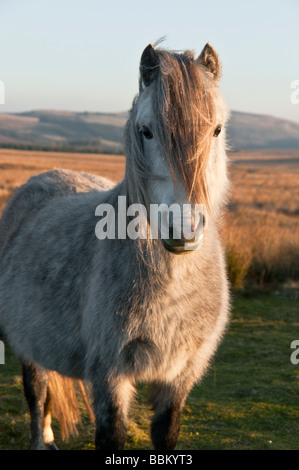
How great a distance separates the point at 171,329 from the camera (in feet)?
8.68

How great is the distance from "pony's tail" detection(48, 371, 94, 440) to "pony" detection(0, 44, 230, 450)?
1.45 ft

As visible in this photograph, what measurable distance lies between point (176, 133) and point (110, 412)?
1.65m

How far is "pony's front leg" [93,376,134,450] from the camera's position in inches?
106

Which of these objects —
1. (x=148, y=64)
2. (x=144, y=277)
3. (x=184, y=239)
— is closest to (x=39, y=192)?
(x=144, y=277)

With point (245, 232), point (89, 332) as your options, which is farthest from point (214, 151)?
point (245, 232)

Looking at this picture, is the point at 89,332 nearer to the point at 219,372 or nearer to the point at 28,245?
the point at 28,245

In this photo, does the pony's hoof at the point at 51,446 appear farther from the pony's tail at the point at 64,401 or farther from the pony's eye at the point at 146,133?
the pony's eye at the point at 146,133

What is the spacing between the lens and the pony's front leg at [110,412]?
2699 mm

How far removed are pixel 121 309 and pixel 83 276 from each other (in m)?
0.44

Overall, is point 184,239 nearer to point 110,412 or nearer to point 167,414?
point 110,412

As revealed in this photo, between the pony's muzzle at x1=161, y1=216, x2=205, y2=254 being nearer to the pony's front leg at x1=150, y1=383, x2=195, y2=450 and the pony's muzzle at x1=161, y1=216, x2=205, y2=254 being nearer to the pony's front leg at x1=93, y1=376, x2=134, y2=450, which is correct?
the pony's front leg at x1=93, y1=376, x2=134, y2=450

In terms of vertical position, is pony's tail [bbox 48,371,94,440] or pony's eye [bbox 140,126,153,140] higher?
pony's eye [bbox 140,126,153,140]

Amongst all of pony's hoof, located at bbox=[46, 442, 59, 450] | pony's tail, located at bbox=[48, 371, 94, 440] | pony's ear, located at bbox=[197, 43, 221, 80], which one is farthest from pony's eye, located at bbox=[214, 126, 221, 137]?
pony's hoof, located at bbox=[46, 442, 59, 450]

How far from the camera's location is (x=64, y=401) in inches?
156
